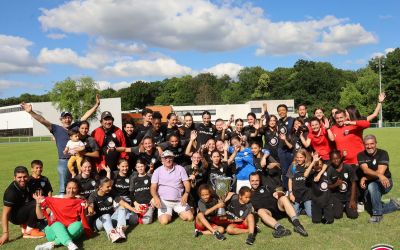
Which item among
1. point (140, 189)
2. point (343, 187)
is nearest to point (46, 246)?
point (140, 189)

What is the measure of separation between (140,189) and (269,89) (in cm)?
9095

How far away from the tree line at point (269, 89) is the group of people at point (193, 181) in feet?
199

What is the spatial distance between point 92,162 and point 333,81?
264 ft

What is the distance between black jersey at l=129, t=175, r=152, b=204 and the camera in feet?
24.4

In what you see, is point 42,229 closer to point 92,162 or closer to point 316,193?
point 92,162

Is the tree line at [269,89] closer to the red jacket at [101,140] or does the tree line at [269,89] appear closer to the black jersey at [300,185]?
the red jacket at [101,140]

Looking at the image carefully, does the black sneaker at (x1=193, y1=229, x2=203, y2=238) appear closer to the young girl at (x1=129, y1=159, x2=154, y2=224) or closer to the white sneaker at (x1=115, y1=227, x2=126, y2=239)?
the white sneaker at (x1=115, y1=227, x2=126, y2=239)

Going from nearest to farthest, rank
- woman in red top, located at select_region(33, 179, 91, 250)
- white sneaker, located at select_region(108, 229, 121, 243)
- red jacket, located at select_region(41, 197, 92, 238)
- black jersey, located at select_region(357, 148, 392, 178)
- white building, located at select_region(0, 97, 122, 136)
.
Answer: woman in red top, located at select_region(33, 179, 91, 250), white sneaker, located at select_region(108, 229, 121, 243), red jacket, located at select_region(41, 197, 92, 238), black jersey, located at select_region(357, 148, 392, 178), white building, located at select_region(0, 97, 122, 136)

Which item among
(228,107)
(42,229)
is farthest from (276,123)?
(228,107)

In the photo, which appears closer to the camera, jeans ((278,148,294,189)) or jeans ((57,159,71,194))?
jeans ((57,159,71,194))

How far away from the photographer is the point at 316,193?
6.97 meters

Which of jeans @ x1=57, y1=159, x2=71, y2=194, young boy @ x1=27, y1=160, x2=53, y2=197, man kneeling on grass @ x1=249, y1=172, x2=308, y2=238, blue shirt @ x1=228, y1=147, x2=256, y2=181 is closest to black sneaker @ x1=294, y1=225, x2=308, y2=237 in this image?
man kneeling on grass @ x1=249, y1=172, x2=308, y2=238

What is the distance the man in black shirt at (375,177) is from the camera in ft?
21.9

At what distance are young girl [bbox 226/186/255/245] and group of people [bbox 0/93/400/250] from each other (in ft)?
0.06
